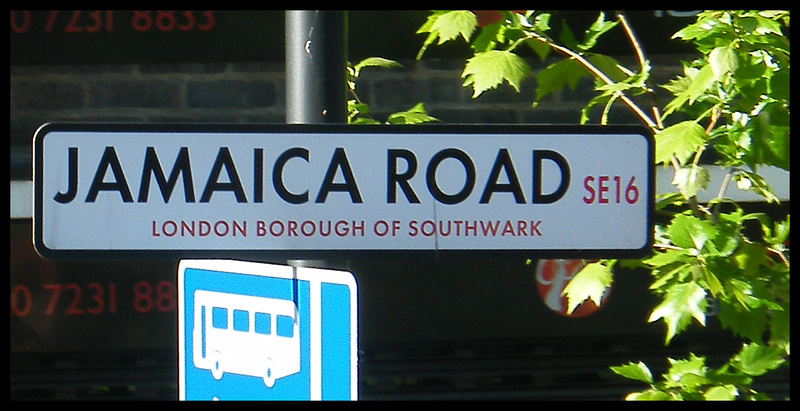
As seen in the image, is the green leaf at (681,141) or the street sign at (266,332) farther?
the green leaf at (681,141)

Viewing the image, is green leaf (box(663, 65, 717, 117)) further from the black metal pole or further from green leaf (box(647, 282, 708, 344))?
the black metal pole

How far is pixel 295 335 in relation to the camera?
231 centimetres

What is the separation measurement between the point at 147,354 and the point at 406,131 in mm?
3851

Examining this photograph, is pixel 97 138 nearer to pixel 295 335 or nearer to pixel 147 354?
pixel 295 335

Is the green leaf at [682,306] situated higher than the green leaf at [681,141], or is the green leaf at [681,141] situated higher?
the green leaf at [681,141]

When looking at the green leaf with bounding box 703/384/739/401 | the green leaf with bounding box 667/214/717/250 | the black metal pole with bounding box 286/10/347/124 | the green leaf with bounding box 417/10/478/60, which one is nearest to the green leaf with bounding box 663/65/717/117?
the green leaf with bounding box 667/214/717/250

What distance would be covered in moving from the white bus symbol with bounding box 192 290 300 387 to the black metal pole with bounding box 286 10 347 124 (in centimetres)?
41

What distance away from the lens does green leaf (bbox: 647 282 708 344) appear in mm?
2449

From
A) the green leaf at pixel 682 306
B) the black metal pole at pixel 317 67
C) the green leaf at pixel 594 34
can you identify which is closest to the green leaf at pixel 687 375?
the green leaf at pixel 682 306

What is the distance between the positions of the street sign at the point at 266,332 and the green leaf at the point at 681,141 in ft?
2.76

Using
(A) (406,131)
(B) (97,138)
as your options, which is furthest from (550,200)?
(B) (97,138)

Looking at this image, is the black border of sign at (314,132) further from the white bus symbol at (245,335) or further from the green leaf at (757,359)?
the green leaf at (757,359)

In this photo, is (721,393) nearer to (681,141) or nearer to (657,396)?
(657,396)

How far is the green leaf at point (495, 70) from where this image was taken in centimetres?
276
